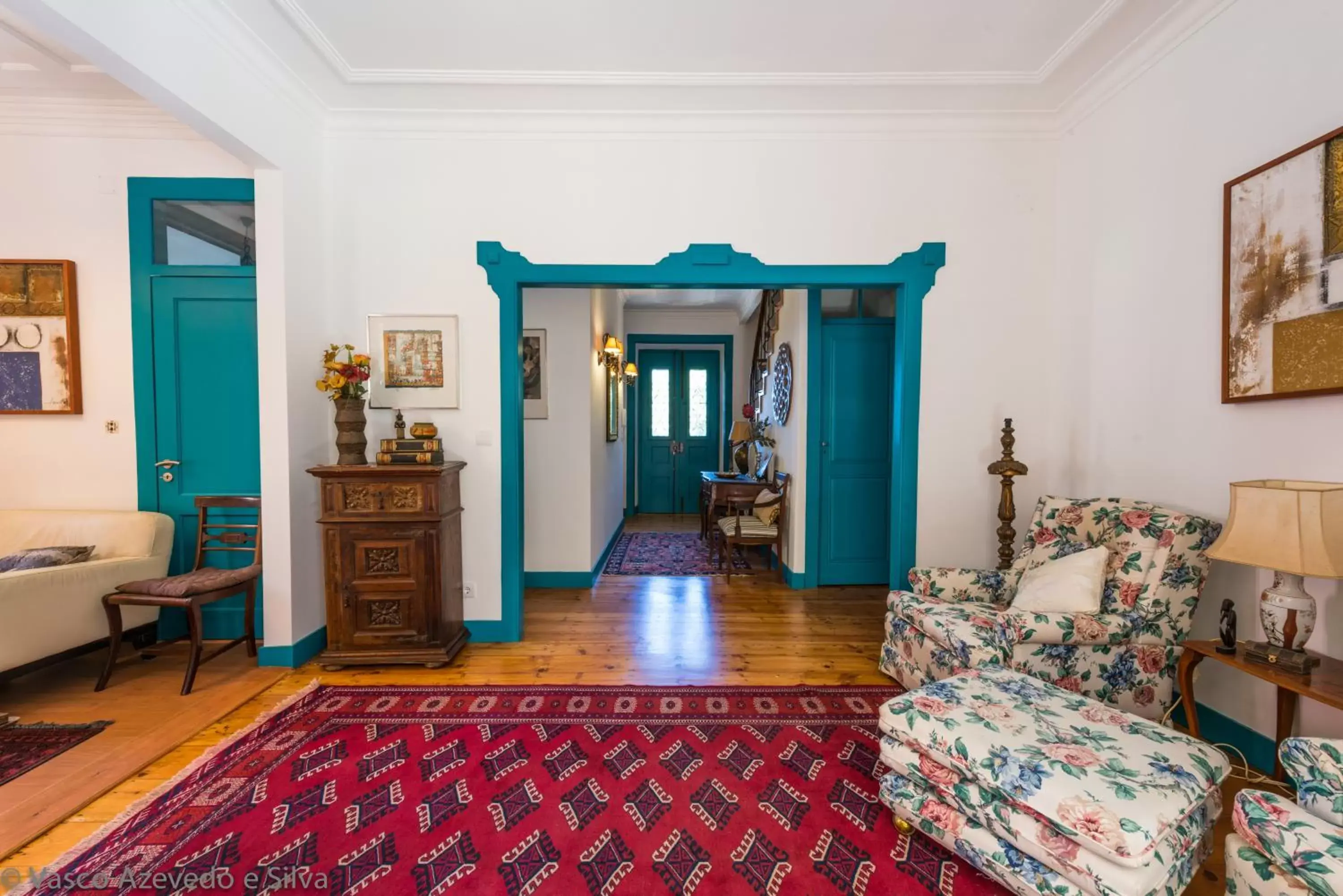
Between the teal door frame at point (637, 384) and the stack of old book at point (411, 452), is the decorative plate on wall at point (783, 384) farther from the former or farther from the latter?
the stack of old book at point (411, 452)

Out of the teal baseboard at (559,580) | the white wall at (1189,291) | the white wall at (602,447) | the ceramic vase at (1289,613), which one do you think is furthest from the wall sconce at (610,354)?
the ceramic vase at (1289,613)

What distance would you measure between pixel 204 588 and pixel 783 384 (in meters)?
4.55

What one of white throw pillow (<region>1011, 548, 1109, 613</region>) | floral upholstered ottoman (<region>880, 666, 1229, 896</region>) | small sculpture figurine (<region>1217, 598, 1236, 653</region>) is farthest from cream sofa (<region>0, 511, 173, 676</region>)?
small sculpture figurine (<region>1217, 598, 1236, 653</region>)

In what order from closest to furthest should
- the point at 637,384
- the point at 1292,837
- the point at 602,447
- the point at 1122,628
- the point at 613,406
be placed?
the point at 1292,837 < the point at 1122,628 < the point at 602,447 < the point at 613,406 < the point at 637,384

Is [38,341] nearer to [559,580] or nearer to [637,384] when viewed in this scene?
[559,580]

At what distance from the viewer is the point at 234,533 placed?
323cm

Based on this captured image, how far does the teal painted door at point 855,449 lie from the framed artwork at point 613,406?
7.62ft

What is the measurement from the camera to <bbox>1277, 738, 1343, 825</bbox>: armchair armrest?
4.16ft

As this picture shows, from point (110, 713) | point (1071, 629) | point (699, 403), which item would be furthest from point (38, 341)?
point (699, 403)

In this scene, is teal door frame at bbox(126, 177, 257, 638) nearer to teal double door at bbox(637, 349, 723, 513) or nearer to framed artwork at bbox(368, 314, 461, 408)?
framed artwork at bbox(368, 314, 461, 408)

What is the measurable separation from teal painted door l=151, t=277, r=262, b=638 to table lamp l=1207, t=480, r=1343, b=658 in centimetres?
470

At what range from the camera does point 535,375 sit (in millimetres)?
4648

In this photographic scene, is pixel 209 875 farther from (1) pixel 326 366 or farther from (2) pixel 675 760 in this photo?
(1) pixel 326 366

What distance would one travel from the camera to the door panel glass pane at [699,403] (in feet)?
27.7
